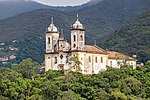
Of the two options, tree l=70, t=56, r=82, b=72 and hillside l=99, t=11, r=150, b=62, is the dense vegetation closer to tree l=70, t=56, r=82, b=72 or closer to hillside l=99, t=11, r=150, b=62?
tree l=70, t=56, r=82, b=72

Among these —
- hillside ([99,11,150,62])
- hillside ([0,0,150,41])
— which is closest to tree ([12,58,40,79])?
hillside ([99,11,150,62])

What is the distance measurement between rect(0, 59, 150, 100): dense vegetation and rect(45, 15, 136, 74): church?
1.48 metres

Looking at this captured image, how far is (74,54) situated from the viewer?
7550 centimetres

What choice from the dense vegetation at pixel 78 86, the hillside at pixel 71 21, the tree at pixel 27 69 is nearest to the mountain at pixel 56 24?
the hillside at pixel 71 21

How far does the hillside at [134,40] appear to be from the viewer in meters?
106

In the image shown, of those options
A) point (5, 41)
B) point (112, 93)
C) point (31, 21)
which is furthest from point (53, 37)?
point (31, 21)

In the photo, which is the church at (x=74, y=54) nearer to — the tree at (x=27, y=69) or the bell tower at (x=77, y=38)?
the bell tower at (x=77, y=38)

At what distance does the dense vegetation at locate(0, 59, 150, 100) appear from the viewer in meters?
67.6

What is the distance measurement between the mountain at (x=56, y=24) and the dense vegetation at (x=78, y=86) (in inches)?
2727

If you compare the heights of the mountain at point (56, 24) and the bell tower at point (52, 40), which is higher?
the mountain at point (56, 24)

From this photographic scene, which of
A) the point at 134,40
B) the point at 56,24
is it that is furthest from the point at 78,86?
the point at 56,24

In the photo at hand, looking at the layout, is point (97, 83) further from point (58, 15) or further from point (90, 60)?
point (58, 15)

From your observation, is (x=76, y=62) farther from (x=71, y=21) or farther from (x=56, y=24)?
(x=71, y=21)

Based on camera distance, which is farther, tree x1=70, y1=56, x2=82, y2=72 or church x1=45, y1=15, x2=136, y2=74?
church x1=45, y1=15, x2=136, y2=74
